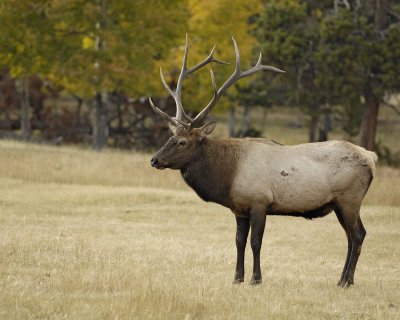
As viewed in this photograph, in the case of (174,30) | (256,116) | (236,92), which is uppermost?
(174,30)

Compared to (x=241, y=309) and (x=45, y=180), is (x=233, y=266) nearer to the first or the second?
(x=241, y=309)

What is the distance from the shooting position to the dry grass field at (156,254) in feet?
26.3

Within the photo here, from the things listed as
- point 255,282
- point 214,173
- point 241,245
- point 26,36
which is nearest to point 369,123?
point 26,36

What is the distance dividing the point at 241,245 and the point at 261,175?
930mm

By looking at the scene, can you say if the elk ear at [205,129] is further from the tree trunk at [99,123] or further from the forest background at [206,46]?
the tree trunk at [99,123]

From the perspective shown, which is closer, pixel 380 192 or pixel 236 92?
pixel 380 192

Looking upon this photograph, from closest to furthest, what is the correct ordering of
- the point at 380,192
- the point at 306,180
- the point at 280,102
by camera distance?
the point at 306,180 < the point at 380,192 < the point at 280,102

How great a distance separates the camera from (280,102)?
138ft

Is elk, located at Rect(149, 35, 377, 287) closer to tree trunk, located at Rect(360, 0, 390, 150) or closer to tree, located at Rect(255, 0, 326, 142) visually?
tree trunk, located at Rect(360, 0, 390, 150)

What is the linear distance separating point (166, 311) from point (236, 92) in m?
31.2

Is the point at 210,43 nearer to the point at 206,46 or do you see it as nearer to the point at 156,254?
the point at 206,46

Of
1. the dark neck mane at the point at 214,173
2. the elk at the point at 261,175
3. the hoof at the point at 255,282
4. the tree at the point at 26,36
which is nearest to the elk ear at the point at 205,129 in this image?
the elk at the point at 261,175

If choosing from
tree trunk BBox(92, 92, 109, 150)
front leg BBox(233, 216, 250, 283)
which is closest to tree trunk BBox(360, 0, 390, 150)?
tree trunk BBox(92, 92, 109, 150)

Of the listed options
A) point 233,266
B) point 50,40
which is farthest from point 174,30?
point 233,266
